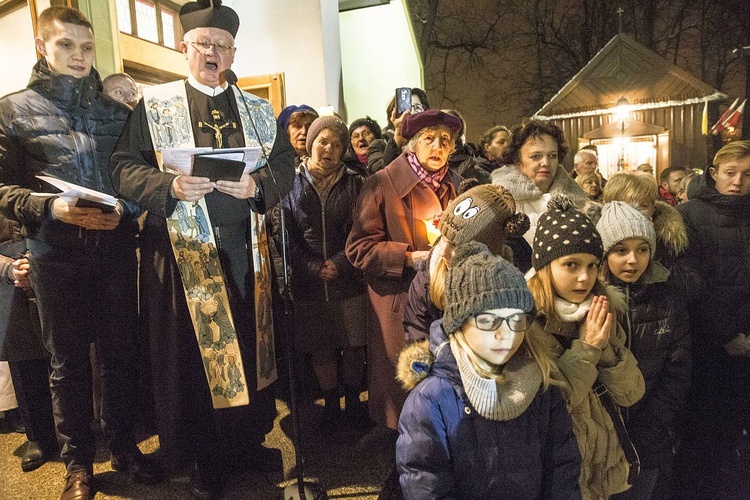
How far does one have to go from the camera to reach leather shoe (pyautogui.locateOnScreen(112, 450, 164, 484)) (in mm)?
2848

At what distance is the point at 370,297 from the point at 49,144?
5.95ft

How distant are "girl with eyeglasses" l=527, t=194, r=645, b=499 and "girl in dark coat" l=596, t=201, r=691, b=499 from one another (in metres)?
0.17

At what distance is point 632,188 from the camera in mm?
2807

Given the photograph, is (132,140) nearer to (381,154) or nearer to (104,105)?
(104,105)

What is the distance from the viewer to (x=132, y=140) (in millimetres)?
2613

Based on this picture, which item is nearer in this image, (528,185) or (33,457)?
(528,185)

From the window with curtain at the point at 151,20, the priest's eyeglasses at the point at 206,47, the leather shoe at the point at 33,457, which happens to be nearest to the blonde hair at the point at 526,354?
the priest's eyeglasses at the point at 206,47

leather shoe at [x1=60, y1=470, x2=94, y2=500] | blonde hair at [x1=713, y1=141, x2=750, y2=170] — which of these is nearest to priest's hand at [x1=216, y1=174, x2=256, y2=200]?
leather shoe at [x1=60, y1=470, x2=94, y2=500]

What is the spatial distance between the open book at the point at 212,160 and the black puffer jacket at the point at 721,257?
96.3 inches

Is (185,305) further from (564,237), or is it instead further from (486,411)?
(564,237)

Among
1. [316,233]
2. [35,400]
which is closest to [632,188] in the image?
[316,233]

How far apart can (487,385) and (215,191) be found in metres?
1.71

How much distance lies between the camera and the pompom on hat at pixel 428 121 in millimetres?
2893

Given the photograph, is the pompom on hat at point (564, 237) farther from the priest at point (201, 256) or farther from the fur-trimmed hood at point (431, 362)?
the priest at point (201, 256)
